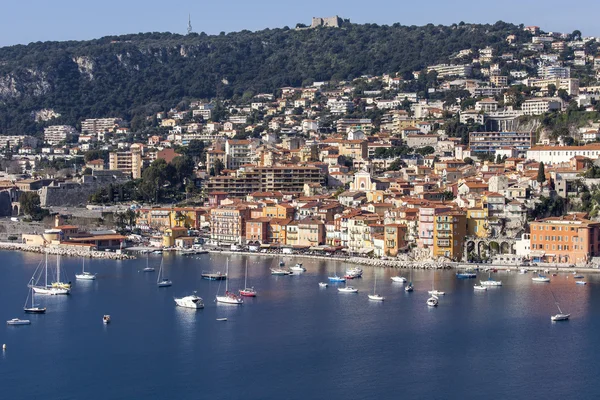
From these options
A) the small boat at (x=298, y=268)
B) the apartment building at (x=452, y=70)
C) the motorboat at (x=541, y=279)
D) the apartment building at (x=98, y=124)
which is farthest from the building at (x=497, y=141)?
the apartment building at (x=98, y=124)

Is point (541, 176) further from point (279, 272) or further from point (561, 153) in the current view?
point (279, 272)

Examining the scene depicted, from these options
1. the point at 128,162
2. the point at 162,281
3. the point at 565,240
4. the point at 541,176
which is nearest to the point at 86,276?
the point at 162,281

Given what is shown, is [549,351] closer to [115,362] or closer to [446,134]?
[115,362]

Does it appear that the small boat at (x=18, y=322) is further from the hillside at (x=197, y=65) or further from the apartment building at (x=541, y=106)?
the hillside at (x=197, y=65)

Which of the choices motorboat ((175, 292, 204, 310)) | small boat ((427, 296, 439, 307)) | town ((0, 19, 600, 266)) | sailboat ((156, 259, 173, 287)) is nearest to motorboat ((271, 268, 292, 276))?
sailboat ((156, 259, 173, 287))

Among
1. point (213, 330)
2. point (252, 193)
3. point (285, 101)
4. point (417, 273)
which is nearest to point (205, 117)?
point (285, 101)

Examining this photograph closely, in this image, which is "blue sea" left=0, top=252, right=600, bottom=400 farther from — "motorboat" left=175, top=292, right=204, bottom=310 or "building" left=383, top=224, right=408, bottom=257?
"building" left=383, top=224, right=408, bottom=257
